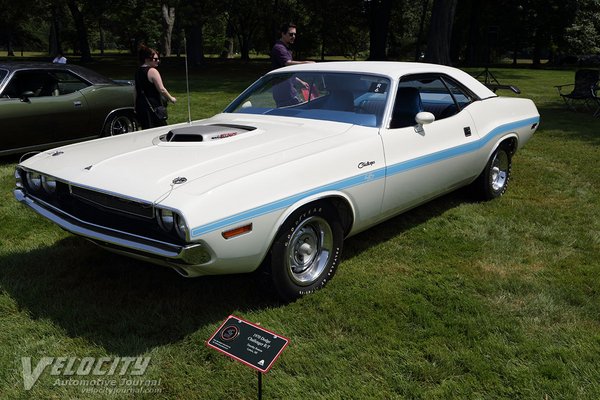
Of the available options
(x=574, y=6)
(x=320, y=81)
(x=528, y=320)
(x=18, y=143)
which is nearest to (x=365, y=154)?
(x=320, y=81)

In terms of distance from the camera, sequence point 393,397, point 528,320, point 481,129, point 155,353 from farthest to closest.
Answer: point 481,129 < point 528,320 < point 155,353 < point 393,397

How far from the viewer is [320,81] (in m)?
4.38

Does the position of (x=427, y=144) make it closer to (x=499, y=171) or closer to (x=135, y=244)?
(x=499, y=171)

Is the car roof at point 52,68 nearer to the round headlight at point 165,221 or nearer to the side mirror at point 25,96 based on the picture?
the side mirror at point 25,96

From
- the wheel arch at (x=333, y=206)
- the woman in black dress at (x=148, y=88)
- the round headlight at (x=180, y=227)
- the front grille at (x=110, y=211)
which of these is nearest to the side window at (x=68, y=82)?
the woman in black dress at (x=148, y=88)

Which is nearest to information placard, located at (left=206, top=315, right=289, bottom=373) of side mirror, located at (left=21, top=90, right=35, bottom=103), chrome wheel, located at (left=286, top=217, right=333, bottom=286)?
chrome wheel, located at (left=286, top=217, right=333, bottom=286)

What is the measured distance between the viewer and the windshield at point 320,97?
13.2 ft

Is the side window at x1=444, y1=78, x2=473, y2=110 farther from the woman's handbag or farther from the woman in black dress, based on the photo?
the woman's handbag

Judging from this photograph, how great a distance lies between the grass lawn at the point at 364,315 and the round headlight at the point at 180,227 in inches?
28.0

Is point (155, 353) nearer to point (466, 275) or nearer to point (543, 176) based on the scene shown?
point (466, 275)

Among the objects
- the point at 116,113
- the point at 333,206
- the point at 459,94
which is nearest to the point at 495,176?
the point at 459,94

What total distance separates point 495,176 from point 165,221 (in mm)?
3977

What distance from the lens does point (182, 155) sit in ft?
10.7

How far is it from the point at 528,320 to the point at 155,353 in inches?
88.9
